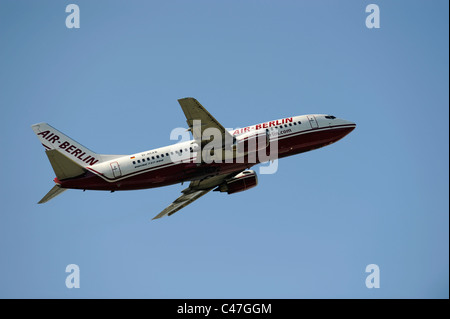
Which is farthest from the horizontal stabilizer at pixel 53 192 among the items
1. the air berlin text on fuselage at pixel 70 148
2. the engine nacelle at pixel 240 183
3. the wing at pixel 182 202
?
the engine nacelle at pixel 240 183

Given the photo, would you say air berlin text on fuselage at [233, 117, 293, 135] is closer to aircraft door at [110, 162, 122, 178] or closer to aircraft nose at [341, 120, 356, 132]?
aircraft nose at [341, 120, 356, 132]

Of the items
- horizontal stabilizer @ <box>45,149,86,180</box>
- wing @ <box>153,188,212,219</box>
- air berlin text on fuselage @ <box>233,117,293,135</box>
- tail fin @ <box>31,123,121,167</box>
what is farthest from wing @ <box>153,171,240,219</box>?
horizontal stabilizer @ <box>45,149,86,180</box>

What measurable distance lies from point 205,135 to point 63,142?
1367 centimetres

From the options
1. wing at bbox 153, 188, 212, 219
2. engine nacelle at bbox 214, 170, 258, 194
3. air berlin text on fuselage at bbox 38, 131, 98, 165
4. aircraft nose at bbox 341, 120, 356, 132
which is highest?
aircraft nose at bbox 341, 120, 356, 132

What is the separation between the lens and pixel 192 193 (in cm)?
6988

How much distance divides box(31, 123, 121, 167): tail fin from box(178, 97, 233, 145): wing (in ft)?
28.4

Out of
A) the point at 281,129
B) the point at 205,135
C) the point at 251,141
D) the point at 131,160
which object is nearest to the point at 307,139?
the point at 281,129

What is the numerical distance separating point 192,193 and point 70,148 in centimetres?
1391

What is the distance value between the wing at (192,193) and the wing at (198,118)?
845 centimetres

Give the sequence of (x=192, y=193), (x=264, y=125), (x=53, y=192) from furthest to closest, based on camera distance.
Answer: (x=192, y=193) < (x=264, y=125) < (x=53, y=192)

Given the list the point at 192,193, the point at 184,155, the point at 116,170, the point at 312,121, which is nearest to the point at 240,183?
the point at 192,193

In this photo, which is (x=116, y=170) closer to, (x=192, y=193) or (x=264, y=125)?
(x=192, y=193)

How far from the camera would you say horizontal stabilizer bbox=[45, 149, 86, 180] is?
57.6 metres

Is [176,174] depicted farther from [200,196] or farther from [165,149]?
[200,196]
